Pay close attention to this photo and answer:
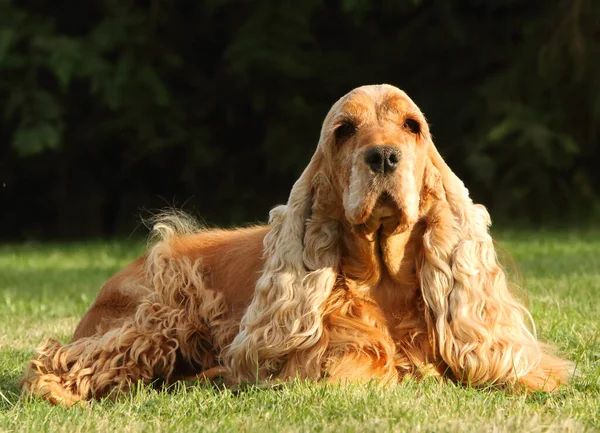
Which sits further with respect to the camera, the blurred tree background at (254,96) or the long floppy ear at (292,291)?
the blurred tree background at (254,96)

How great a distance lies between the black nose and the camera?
129 inches

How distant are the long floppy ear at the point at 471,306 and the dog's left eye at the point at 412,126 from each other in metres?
0.16

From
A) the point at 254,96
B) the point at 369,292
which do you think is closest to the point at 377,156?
the point at 369,292

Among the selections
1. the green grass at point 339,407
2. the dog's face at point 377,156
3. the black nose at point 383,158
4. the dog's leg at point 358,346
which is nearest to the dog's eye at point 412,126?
the dog's face at point 377,156

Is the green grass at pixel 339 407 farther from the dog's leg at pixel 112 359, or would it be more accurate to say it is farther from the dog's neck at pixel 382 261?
the dog's neck at pixel 382 261

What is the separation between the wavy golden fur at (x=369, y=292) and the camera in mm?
3447

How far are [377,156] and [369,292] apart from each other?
596 millimetres

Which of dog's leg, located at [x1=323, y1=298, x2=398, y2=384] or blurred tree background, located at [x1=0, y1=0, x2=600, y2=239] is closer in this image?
dog's leg, located at [x1=323, y1=298, x2=398, y2=384]

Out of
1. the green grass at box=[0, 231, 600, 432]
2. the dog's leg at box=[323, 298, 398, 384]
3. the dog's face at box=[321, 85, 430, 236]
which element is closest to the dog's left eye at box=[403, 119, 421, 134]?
the dog's face at box=[321, 85, 430, 236]

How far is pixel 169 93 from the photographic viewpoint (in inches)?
551

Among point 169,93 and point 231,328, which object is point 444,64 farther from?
point 231,328

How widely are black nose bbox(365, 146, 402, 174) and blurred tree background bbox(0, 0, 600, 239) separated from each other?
9.61m

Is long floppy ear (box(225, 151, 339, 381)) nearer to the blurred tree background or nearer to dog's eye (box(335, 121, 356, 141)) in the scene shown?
dog's eye (box(335, 121, 356, 141))

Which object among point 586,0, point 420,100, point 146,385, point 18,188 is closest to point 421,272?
point 146,385
